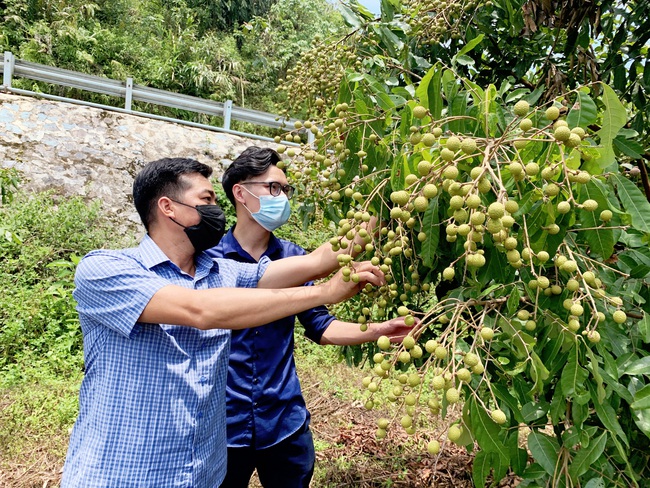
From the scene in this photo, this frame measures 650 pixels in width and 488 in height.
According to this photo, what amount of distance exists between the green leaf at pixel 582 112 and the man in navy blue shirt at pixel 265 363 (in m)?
1.00

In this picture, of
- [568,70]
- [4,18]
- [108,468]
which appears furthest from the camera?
[4,18]

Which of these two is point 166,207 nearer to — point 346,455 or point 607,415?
point 607,415

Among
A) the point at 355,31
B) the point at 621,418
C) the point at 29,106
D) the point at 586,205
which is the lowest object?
the point at 29,106

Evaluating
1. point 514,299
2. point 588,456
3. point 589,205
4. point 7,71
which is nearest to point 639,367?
point 588,456

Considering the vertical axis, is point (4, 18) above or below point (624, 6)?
below

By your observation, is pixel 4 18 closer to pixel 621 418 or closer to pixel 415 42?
pixel 415 42

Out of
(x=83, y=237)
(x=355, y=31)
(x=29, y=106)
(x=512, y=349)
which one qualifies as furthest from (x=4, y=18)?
(x=512, y=349)

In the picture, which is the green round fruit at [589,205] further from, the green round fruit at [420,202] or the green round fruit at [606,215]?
the green round fruit at [420,202]

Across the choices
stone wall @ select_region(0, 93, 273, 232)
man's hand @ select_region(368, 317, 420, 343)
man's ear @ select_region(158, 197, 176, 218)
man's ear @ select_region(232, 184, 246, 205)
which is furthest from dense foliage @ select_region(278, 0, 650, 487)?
stone wall @ select_region(0, 93, 273, 232)

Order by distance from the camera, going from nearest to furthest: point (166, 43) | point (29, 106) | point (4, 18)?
point (29, 106)
point (4, 18)
point (166, 43)

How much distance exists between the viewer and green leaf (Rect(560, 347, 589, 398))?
3.48 feet

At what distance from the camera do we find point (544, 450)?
121 centimetres

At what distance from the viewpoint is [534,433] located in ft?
4.05

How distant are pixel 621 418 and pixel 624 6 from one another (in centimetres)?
168
